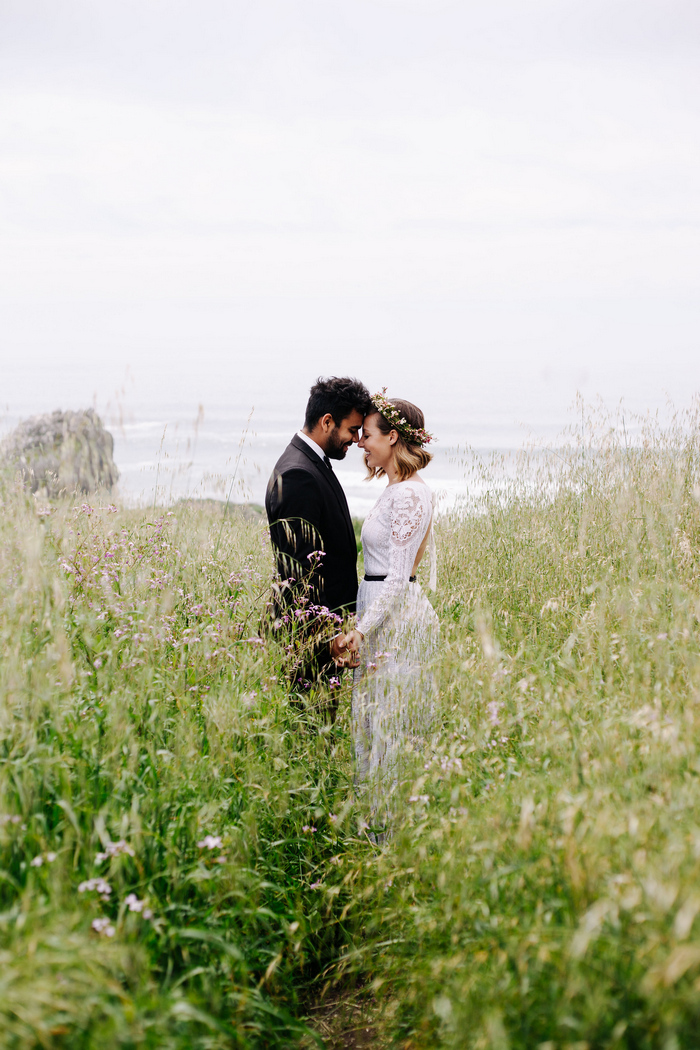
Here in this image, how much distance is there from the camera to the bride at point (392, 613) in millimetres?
3033

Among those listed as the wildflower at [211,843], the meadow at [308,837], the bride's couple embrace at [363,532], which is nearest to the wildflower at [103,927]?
the meadow at [308,837]

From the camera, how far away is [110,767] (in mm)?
2418

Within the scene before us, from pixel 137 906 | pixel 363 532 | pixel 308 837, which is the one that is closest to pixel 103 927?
pixel 137 906

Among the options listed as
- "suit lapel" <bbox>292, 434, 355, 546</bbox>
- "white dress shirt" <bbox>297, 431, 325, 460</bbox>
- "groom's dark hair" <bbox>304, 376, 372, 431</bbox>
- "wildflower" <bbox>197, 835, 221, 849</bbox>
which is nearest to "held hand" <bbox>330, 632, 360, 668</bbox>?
"suit lapel" <bbox>292, 434, 355, 546</bbox>

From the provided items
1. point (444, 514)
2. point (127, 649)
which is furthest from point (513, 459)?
point (127, 649)

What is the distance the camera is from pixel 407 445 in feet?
14.0

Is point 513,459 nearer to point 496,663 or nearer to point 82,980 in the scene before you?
point 496,663

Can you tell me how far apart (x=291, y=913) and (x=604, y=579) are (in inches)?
106

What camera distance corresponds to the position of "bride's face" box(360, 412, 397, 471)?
426 cm

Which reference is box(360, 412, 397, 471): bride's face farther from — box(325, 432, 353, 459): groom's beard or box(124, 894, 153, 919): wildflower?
box(124, 894, 153, 919): wildflower

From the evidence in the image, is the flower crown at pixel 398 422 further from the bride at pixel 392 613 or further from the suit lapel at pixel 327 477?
the suit lapel at pixel 327 477

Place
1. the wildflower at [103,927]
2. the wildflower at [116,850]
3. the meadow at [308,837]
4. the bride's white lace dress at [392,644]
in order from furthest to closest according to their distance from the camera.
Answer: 1. the bride's white lace dress at [392,644]
2. the wildflower at [116,850]
3. the wildflower at [103,927]
4. the meadow at [308,837]

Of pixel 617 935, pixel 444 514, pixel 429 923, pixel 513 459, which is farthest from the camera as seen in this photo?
pixel 444 514

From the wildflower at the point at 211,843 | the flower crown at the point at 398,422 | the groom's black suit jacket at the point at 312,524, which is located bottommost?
the wildflower at the point at 211,843
